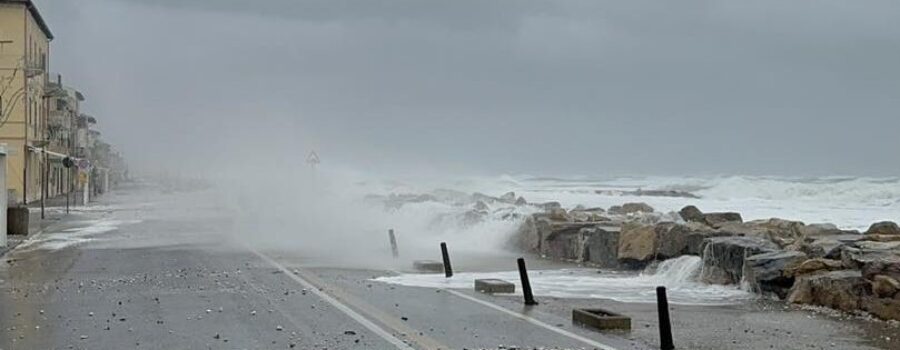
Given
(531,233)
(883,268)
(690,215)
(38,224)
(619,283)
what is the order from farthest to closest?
A: (38,224), (690,215), (531,233), (619,283), (883,268)

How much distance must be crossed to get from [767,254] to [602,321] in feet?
19.0

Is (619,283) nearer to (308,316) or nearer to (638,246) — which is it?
(638,246)

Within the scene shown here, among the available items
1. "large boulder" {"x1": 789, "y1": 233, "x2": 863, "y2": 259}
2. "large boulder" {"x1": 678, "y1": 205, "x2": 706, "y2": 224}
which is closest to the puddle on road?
"large boulder" {"x1": 678, "y1": 205, "x2": 706, "y2": 224}

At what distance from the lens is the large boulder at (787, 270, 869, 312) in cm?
1559

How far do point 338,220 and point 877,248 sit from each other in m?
28.6

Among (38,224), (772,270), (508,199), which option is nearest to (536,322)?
(772,270)

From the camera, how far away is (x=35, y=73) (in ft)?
217

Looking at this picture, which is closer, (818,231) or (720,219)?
(818,231)

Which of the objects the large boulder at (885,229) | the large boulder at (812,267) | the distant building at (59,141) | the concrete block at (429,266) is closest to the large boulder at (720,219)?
the large boulder at (885,229)

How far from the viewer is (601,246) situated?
2403 cm

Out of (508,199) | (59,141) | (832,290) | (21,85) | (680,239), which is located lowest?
(832,290)

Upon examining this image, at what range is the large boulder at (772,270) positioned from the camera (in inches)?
682

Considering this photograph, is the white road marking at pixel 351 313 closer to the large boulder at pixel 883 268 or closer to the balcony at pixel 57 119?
the large boulder at pixel 883 268

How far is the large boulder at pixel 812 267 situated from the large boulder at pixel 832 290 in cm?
22
